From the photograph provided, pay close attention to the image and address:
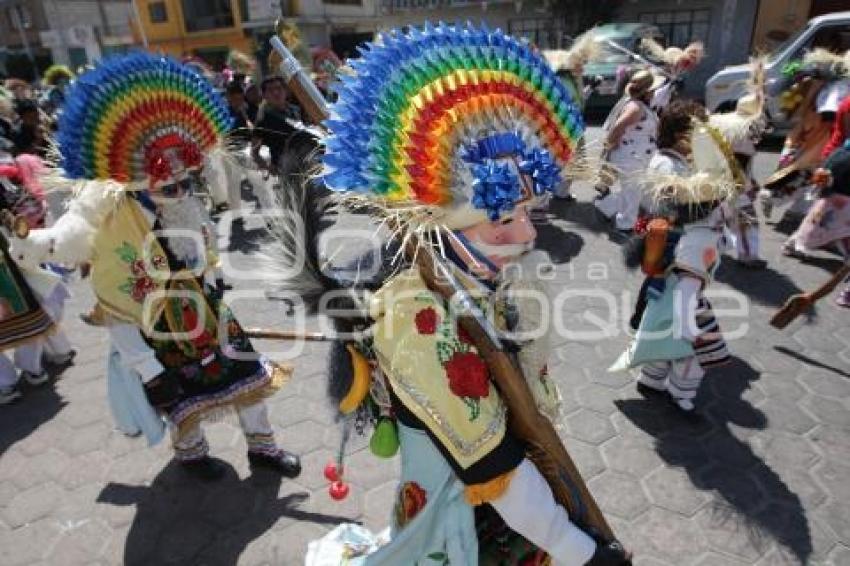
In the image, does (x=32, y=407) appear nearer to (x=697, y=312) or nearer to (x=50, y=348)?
(x=50, y=348)

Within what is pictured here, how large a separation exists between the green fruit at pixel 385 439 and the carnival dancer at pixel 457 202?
0.16m

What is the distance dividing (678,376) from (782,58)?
29.2ft

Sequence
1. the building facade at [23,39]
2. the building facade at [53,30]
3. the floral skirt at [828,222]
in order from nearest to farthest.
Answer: the floral skirt at [828,222] < the building facade at [23,39] < the building facade at [53,30]

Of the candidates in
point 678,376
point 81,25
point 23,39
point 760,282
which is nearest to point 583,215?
point 760,282

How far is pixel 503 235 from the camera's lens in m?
1.60

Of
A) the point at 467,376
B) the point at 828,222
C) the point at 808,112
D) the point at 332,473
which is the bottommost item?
the point at 828,222

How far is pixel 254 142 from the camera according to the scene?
6535 millimetres

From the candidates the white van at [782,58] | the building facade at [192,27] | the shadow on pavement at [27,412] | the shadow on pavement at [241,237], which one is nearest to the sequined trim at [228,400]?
the shadow on pavement at [27,412]

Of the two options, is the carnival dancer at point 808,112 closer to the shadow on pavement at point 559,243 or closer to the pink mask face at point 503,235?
the shadow on pavement at point 559,243

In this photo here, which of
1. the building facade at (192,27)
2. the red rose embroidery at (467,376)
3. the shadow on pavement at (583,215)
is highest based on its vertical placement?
the building facade at (192,27)

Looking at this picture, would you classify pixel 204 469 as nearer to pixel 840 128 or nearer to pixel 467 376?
pixel 467 376

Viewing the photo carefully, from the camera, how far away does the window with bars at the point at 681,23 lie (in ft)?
64.6

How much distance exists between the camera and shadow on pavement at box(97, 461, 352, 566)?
2.81 metres

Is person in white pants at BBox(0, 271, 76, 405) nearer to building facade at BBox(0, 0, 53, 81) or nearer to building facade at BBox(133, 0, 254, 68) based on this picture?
building facade at BBox(133, 0, 254, 68)
